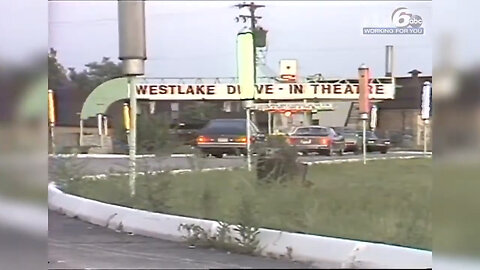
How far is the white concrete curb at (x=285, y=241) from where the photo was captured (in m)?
2.70

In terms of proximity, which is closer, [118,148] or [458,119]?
[458,119]

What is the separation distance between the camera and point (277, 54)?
107 inches

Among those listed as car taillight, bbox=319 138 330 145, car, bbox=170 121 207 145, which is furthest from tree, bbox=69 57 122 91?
car taillight, bbox=319 138 330 145

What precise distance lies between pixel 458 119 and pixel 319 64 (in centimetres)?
53

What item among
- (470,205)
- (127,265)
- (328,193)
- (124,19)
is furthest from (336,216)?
(124,19)

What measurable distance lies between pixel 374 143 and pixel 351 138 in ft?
0.30

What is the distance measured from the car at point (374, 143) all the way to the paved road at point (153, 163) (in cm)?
2

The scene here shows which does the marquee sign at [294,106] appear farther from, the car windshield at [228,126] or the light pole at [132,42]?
the light pole at [132,42]

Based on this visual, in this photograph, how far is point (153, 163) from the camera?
282cm

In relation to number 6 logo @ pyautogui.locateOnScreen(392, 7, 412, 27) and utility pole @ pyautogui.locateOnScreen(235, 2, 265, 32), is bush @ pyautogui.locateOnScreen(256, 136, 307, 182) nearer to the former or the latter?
utility pole @ pyautogui.locateOnScreen(235, 2, 265, 32)

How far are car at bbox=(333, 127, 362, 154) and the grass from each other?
0.07 m

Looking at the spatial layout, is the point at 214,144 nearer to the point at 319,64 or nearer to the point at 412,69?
the point at 319,64

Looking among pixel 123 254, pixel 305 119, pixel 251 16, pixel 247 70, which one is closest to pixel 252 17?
pixel 251 16

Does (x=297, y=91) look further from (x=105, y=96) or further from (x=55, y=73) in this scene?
(x=55, y=73)
